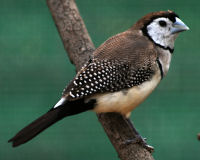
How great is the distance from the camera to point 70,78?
4.96m

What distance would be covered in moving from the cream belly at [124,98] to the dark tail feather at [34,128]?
0.27 m

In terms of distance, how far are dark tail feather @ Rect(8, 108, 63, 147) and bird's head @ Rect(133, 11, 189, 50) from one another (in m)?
0.83

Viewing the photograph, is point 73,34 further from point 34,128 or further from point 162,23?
point 34,128

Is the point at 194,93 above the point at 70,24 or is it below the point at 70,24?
below

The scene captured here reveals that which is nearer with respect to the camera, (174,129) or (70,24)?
(70,24)

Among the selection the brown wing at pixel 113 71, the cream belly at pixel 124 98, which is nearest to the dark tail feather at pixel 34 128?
the brown wing at pixel 113 71

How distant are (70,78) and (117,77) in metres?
1.52

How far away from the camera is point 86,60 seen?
385 centimetres

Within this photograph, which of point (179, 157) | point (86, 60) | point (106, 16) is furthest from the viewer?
point (106, 16)

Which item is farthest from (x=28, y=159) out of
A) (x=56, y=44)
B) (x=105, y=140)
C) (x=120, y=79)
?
(x=120, y=79)

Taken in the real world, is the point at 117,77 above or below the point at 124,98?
above

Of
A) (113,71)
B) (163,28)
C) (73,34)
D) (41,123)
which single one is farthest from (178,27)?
(41,123)

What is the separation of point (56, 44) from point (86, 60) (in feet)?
4.66

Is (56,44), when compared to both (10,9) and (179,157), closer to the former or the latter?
(10,9)
